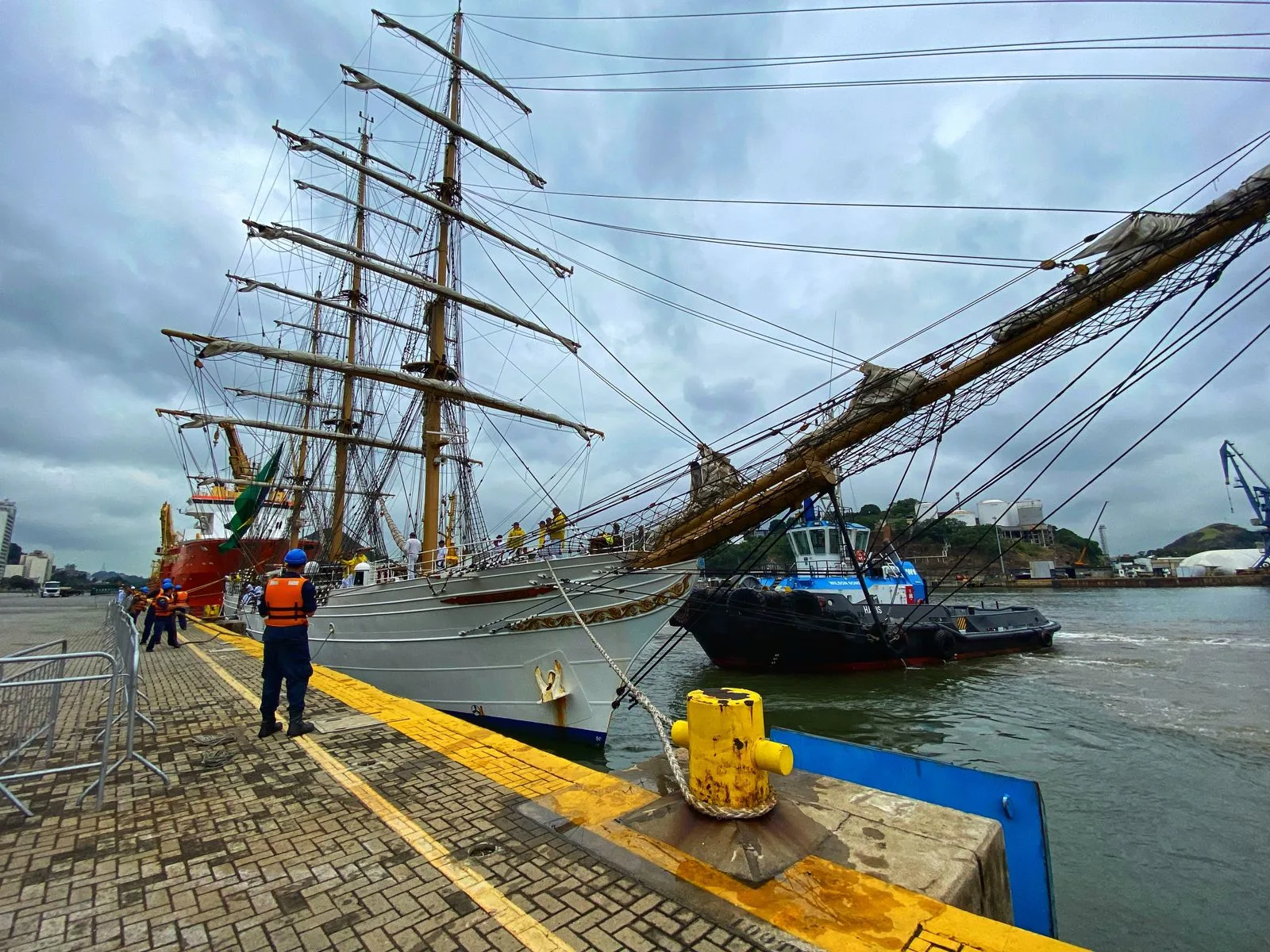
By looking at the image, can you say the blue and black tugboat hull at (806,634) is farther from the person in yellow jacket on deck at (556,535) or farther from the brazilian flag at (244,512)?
the brazilian flag at (244,512)

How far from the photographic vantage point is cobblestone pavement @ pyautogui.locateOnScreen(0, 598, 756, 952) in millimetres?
2486

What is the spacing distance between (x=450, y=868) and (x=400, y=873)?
245mm

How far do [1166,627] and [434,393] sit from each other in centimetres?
3500

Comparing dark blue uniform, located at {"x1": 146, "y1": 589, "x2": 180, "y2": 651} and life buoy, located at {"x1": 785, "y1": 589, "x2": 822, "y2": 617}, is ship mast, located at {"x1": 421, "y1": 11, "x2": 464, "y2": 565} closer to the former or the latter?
dark blue uniform, located at {"x1": 146, "y1": 589, "x2": 180, "y2": 651}

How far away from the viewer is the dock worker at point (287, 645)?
17.5ft

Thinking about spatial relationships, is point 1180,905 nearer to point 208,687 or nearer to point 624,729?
point 624,729

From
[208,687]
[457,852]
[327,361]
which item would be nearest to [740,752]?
[457,852]

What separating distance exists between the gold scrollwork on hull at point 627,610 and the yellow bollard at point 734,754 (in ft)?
18.3

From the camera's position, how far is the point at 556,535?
32.0ft

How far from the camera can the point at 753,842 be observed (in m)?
3.08

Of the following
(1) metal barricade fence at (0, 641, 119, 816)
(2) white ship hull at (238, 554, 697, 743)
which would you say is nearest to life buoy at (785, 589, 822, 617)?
(2) white ship hull at (238, 554, 697, 743)

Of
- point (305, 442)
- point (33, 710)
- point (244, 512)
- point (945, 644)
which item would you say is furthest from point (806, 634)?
point (305, 442)

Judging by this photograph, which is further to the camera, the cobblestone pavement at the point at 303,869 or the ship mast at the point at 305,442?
the ship mast at the point at 305,442

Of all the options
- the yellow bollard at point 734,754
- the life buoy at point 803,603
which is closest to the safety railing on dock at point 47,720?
the yellow bollard at point 734,754
